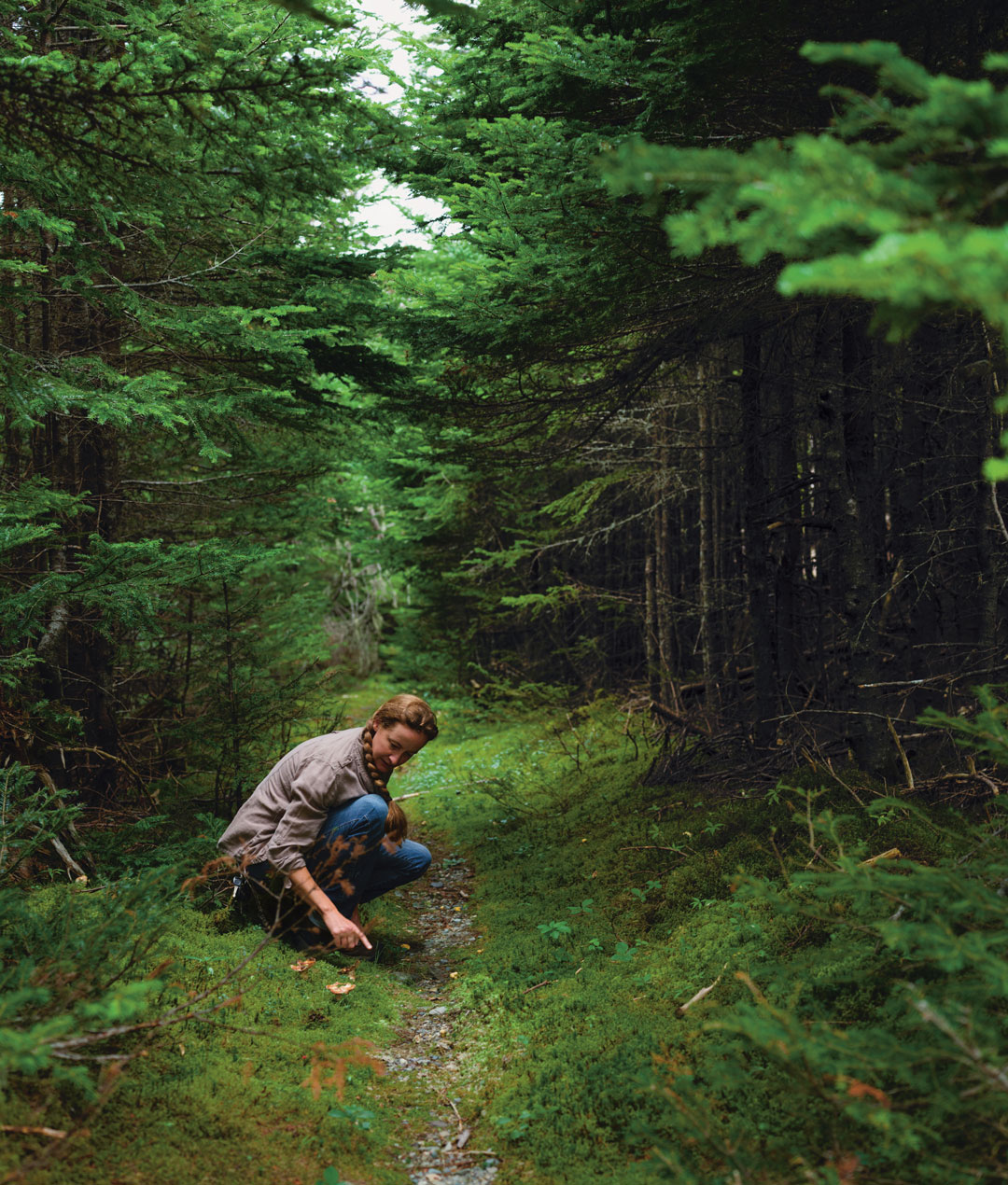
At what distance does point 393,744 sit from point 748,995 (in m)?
2.37

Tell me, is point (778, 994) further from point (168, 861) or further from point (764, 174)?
point (168, 861)

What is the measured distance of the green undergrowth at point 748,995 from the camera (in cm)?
211

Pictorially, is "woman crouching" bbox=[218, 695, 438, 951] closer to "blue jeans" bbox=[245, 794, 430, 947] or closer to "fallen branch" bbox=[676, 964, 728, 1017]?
"blue jeans" bbox=[245, 794, 430, 947]

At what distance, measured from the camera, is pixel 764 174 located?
1511 mm

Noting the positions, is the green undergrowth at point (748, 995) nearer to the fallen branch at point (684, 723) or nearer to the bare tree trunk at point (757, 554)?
the fallen branch at point (684, 723)

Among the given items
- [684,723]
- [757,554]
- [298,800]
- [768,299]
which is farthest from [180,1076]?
[757,554]

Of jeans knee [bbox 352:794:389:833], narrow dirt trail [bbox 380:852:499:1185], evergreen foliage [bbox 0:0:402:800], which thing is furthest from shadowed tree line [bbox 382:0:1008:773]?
jeans knee [bbox 352:794:389:833]

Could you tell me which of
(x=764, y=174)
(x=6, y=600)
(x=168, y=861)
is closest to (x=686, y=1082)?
(x=764, y=174)

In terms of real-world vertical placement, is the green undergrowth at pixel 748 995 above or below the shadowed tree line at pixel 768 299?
below

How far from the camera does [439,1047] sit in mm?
3877

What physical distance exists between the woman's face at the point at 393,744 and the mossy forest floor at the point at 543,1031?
1.20m

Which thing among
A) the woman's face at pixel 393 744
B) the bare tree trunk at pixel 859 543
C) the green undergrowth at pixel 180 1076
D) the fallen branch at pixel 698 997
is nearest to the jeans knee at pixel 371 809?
the woman's face at pixel 393 744

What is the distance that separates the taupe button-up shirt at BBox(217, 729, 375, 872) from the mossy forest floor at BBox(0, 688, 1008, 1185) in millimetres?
521

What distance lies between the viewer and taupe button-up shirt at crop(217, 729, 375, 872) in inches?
172
